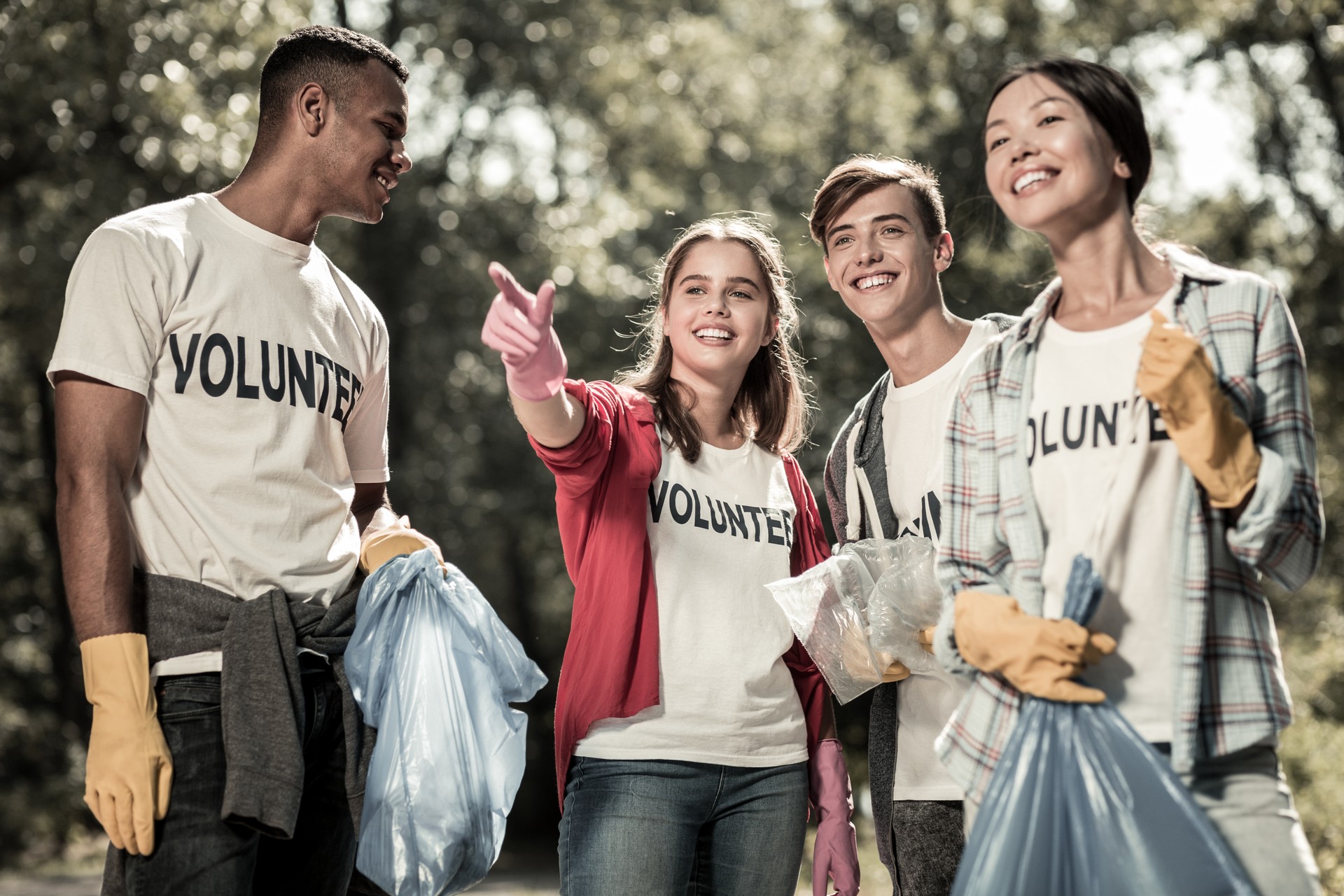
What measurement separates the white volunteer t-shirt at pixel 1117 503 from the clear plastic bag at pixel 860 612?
0.67 m

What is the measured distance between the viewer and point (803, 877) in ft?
29.0

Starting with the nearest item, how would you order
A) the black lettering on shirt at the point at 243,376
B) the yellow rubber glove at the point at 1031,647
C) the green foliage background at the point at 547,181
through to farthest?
1. the yellow rubber glove at the point at 1031,647
2. the black lettering on shirt at the point at 243,376
3. the green foliage background at the point at 547,181

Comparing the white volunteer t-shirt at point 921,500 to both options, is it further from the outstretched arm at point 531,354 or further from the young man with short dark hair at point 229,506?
the young man with short dark hair at point 229,506

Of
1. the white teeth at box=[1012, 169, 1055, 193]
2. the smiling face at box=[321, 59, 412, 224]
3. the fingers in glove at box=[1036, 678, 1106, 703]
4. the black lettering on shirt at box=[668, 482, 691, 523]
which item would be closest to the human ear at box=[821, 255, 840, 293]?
the black lettering on shirt at box=[668, 482, 691, 523]

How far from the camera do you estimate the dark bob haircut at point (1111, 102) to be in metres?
2.25

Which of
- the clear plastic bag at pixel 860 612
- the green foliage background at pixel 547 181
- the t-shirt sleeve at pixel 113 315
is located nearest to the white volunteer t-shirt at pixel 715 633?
the clear plastic bag at pixel 860 612

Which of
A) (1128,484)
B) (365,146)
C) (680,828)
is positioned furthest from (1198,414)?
(365,146)

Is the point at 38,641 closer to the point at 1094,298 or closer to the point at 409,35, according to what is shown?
the point at 409,35

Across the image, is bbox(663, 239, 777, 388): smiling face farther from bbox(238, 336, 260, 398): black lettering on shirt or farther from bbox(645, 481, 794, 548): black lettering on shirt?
bbox(238, 336, 260, 398): black lettering on shirt

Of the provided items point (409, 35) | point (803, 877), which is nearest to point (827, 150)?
point (409, 35)

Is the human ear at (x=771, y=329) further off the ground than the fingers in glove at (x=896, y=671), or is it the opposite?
the human ear at (x=771, y=329)

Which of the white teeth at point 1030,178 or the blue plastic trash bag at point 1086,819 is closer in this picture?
the blue plastic trash bag at point 1086,819

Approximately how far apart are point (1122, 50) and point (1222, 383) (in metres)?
14.5

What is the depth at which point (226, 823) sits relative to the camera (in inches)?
95.7
